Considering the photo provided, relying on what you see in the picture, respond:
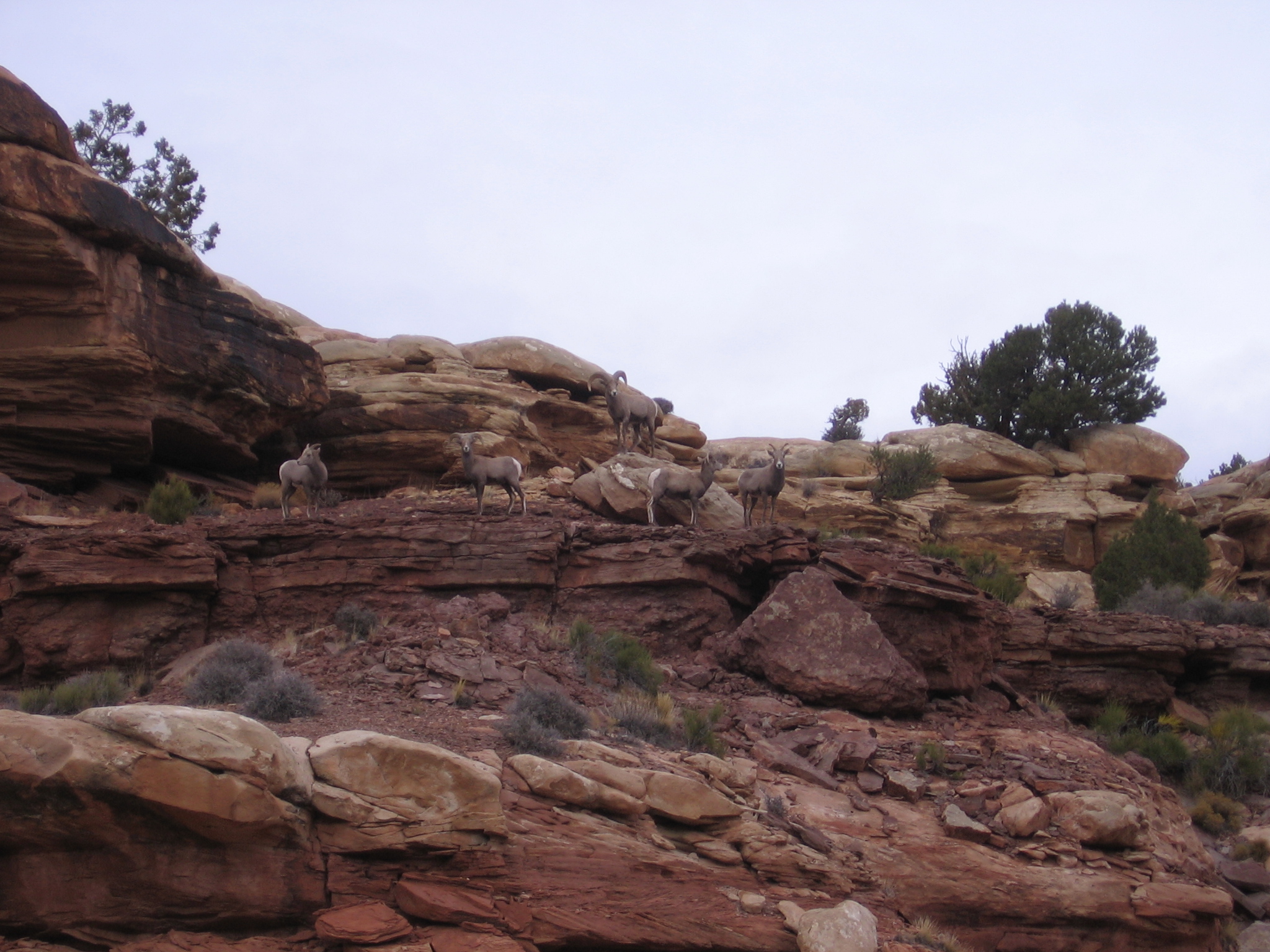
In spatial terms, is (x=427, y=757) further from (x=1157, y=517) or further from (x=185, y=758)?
(x=1157, y=517)

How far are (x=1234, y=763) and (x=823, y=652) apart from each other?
24.9ft

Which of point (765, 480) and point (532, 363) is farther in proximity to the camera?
point (532, 363)

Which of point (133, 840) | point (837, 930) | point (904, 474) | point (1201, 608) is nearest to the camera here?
point (133, 840)

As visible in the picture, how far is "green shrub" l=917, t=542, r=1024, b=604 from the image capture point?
2092 centimetres

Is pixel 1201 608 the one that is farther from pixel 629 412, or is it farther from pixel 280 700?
pixel 280 700

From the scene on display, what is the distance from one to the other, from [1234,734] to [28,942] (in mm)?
17530

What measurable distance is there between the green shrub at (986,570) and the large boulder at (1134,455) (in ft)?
33.8

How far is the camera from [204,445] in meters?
22.0

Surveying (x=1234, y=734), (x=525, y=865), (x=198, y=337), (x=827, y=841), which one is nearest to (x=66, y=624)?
(x=198, y=337)

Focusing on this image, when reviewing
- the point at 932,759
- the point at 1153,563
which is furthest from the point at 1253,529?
the point at 932,759

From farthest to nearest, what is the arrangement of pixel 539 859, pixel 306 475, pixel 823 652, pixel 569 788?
pixel 306 475, pixel 823 652, pixel 569 788, pixel 539 859

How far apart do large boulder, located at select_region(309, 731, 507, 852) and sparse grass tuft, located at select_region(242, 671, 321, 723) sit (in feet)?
6.82

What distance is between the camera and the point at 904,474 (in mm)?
29594

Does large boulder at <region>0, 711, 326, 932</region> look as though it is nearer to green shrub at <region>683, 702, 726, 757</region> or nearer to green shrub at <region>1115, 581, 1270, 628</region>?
green shrub at <region>683, 702, 726, 757</region>
